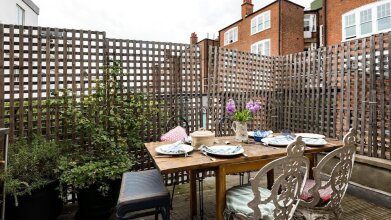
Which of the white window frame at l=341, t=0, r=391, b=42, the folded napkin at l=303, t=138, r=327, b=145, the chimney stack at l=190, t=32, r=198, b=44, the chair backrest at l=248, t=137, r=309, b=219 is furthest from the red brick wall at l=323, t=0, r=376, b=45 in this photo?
the chimney stack at l=190, t=32, r=198, b=44

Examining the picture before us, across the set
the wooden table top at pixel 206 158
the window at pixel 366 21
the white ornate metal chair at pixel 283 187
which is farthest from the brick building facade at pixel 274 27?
the white ornate metal chair at pixel 283 187

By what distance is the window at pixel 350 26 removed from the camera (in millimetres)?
9117

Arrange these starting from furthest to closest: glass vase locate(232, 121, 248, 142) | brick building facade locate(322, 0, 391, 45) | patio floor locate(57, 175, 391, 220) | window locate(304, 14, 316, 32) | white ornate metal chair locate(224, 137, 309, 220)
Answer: window locate(304, 14, 316, 32)
brick building facade locate(322, 0, 391, 45)
patio floor locate(57, 175, 391, 220)
glass vase locate(232, 121, 248, 142)
white ornate metal chair locate(224, 137, 309, 220)

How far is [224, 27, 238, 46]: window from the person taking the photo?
16875mm

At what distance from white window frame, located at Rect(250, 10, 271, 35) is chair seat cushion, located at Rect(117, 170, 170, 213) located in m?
13.7

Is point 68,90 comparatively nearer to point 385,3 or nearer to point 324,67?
point 324,67

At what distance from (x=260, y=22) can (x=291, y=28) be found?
1925 millimetres

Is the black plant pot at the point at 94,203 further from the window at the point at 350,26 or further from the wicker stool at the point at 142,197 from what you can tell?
the window at the point at 350,26

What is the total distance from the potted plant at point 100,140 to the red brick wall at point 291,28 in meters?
12.1

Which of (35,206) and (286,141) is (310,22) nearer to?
(286,141)

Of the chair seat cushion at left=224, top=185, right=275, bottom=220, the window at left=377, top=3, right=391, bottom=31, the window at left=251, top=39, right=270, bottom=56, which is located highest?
the window at left=251, top=39, right=270, bottom=56

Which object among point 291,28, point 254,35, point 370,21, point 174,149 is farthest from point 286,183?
point 254,35

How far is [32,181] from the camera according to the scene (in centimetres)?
231

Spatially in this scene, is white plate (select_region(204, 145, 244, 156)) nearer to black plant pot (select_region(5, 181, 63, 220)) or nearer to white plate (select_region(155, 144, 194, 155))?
white plate (select_region(155, 144, 194, 155))
